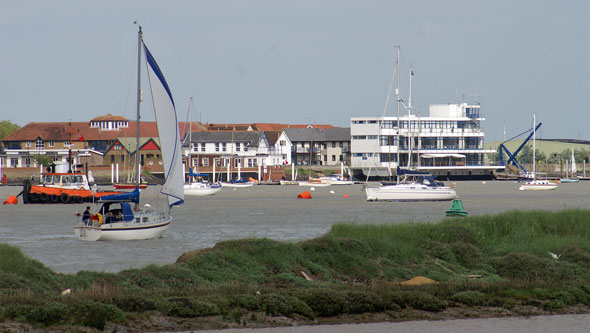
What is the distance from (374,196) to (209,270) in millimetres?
54467

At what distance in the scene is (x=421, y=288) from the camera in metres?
20.5

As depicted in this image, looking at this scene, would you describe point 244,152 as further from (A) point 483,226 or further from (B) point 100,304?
(B) point 100,304

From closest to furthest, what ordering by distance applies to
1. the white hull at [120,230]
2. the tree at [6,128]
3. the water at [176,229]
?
1. the water at [176,229]
2. the white hull at [120,230]
3. the tree at [6,128]

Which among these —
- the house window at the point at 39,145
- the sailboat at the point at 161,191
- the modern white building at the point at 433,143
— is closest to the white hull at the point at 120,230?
the sailboat at the point at 161,191

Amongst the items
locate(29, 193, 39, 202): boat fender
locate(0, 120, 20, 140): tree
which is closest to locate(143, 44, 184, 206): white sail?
locate(29, 193, 39, 202): boat fender

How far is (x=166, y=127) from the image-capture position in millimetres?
36750

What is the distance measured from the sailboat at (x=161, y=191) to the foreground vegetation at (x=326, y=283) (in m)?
11.1

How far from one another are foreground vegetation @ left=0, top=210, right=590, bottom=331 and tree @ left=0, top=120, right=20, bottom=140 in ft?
519

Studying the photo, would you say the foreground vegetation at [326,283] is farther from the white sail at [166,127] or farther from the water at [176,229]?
the white sail at [166,127]

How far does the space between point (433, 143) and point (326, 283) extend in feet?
447

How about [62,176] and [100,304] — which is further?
[62,176]

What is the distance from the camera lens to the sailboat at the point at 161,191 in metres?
36.1

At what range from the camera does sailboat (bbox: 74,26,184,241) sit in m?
36.1

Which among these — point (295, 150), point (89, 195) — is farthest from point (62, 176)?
point (295, 150)
